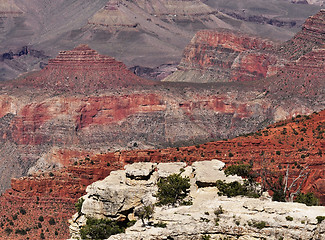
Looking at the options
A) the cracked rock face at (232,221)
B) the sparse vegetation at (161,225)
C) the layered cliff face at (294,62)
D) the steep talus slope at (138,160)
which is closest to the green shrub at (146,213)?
the cracked rock face at (232,221)

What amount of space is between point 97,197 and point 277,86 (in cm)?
10856

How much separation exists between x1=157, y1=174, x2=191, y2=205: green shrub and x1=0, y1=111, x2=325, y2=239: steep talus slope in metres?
18.5

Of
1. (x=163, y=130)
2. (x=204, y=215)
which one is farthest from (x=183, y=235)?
(x=163, y=130)

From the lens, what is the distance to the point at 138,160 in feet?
256

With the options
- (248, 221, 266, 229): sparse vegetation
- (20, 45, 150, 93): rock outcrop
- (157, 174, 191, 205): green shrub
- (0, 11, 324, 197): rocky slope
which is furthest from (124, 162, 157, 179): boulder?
(20, 45, 150, 93): rock outcrop

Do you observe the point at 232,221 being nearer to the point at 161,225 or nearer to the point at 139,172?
the point at 161,225

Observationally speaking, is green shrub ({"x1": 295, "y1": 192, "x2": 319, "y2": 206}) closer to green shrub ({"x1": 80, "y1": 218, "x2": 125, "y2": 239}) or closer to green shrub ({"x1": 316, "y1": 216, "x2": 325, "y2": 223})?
green shrub ({"x1": 316, "y1": 216, "x2": 325, "y2": 223})

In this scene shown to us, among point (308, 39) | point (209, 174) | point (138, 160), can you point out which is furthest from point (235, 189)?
point (308, 39)

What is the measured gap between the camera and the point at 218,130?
528ft

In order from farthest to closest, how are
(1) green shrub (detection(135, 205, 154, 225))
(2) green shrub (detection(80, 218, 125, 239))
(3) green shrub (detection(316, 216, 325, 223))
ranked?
1. (2) green shrub (detection(80, 218, 125, 239))
2. (1) green shrub (detection(135, 205, 154, 225))
3. (3) green shrub (detection(316, 216, 325, 223))

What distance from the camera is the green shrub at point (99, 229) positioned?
52375mm

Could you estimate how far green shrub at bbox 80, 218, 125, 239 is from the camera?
172ft

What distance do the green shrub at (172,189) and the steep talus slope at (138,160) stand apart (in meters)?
18.5

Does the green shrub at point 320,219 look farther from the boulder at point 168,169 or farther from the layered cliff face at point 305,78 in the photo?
the layered cliff face at point 305,78
